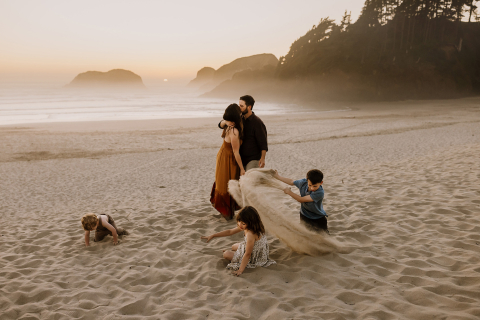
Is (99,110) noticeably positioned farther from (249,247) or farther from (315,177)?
(315,177)

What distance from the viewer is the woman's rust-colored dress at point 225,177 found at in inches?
204

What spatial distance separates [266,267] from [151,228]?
8.14 feet

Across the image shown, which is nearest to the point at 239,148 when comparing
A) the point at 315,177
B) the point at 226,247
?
the point at 226,247

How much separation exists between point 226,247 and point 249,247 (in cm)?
99

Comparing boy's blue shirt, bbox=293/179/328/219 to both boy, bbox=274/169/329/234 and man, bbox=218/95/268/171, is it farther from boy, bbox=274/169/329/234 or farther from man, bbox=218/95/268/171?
man, bbox=218/95/268/171

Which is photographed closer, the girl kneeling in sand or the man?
the girl kneeling in sand

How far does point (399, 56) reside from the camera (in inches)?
2041

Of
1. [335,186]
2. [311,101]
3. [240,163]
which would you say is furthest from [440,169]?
[311,101]

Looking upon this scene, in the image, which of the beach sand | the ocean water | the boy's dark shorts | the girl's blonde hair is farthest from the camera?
the ocean water

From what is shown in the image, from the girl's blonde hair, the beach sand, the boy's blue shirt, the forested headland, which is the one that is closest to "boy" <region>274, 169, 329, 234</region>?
the boy's blue shirt

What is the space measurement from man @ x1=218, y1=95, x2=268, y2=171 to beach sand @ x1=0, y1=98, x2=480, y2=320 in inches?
→ 46.4

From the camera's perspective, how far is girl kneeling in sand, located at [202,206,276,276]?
138 inches

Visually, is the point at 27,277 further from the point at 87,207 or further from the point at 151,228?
the point at 87,207

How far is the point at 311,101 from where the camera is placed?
55.4 m
